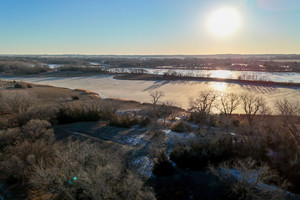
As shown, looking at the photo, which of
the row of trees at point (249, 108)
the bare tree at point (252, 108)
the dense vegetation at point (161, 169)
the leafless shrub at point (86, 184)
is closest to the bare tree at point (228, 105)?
the row of trees at point (249, 108)

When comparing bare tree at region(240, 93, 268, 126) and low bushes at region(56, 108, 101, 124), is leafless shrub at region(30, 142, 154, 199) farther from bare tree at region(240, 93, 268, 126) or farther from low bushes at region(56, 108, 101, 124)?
bare tree at region(240, 93, 268, 126)

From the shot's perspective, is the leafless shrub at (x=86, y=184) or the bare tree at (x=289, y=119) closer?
the leafless shrub at (x=86, y=184)

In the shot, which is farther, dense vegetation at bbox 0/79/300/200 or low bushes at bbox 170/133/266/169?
low bushes at bbox 170/133/266/169

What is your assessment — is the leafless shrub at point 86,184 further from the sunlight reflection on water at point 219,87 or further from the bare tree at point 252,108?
the sunlight reflection on water at point 219,87

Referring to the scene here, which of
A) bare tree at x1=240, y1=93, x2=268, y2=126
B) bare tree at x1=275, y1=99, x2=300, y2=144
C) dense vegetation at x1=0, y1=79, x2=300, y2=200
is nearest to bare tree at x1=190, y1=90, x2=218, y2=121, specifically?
bare tree at x1=240, y1=93, x2=268, y2=126

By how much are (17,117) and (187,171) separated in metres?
14.6

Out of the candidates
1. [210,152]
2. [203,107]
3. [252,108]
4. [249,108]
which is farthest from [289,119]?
[252,108]

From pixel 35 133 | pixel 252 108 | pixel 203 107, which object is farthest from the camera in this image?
pixel 252 108

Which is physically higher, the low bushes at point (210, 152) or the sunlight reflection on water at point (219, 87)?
the sunlight reflection on water at point (219, 87)

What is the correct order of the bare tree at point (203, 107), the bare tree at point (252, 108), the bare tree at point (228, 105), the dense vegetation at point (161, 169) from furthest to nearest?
the bare tree at point (228, 105)
the bare tree at point (203, 107)
the bare tree at point (252, 108)
the dense vegetation at point (161, 169)

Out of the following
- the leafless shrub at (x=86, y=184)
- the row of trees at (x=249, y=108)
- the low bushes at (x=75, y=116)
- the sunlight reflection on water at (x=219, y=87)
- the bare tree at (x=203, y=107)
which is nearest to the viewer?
the leafless shrub at (x=86, y=184)

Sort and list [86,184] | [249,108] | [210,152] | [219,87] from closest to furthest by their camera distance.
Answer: [86,184]
[210,152]
[249,108]
[219,87]

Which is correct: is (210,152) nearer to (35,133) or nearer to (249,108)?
(35,133)

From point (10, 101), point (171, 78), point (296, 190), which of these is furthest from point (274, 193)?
point (171, 78)
